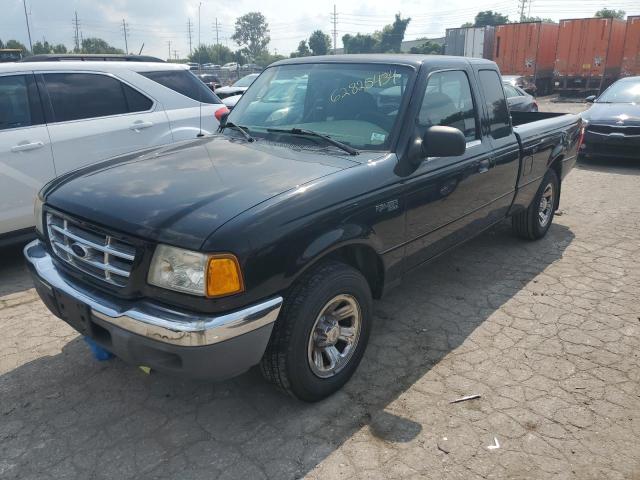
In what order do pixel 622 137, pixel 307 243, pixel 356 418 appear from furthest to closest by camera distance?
1. pixel 622 137
2. pixel 356 418
3. pixel 307 243

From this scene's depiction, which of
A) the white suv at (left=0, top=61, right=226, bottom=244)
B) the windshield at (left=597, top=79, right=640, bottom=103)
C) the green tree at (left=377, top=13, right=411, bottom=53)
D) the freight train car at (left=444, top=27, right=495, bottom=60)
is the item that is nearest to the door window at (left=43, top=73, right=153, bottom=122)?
the white suv at (left=0, top=61, right=226, bottom=244)

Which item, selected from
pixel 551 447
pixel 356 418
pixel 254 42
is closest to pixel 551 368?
pixel 551 447

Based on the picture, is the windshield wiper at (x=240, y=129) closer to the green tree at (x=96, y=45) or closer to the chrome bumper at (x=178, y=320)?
the chrome bumper at (x=178, y=320)

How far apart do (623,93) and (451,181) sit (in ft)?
28.4

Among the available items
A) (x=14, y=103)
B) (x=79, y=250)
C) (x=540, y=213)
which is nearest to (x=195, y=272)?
(x=79, y=250)

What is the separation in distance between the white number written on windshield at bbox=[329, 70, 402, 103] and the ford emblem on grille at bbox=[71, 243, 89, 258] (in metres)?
1.88

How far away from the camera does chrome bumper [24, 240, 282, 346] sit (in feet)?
7.64

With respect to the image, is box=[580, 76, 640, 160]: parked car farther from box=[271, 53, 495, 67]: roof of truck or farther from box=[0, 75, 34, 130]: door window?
box=[0, 75, 34, 130]: door window

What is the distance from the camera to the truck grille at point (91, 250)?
252 cm

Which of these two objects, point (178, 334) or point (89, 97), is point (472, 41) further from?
point (178, 334)

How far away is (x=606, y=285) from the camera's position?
4.59 metres

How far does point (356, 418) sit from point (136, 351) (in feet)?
4.03

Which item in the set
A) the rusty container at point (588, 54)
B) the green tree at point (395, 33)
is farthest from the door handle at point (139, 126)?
the green tree at point (395, 33)

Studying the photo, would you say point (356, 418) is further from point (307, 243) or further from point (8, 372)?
point (8, 372)
